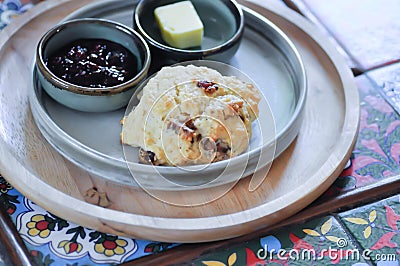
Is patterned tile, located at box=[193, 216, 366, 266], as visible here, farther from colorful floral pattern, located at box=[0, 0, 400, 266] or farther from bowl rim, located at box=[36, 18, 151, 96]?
bowl rim, located at box=[36, 18, 151, 96]

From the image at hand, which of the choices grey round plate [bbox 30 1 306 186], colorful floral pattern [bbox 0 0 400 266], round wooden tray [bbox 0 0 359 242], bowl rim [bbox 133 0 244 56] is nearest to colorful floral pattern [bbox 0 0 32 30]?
round wooden tray [bbox 0 0 359 242]

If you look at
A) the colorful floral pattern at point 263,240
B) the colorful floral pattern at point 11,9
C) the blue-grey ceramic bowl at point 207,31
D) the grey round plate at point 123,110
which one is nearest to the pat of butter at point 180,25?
the blue-grey ceramic bowl at point 207,31

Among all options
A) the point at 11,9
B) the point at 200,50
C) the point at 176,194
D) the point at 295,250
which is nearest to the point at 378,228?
the point at 295,250

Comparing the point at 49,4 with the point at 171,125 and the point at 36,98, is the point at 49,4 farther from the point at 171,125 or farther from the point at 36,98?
the point at 171,125

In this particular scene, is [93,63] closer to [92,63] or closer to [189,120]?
[92,63]

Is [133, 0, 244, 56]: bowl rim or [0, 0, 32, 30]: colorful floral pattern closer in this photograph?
[133, 0, 244, 56]: bowl rim

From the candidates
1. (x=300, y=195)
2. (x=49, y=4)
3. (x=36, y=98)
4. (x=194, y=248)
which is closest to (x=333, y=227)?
(x=300, y=195)
